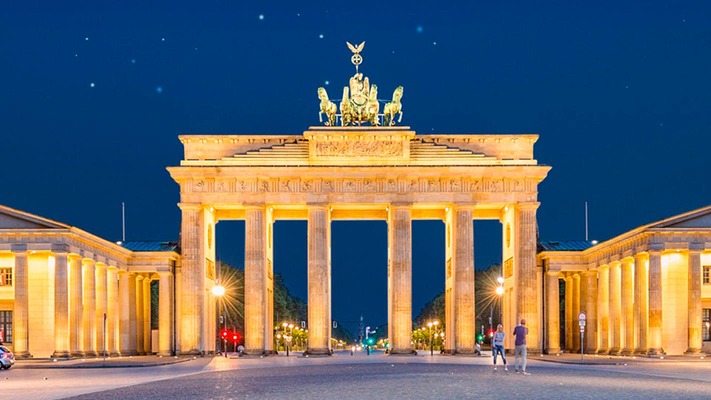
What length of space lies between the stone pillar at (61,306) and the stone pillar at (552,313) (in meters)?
36.7

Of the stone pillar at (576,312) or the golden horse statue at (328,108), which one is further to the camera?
the stone pillar at (576,312)

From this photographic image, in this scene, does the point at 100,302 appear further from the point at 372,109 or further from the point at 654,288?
the point at 654,288

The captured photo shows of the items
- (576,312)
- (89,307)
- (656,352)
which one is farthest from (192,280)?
(656,352)

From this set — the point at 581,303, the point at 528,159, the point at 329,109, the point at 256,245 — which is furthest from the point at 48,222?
the point at 581,303

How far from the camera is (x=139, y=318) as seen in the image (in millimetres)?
87125

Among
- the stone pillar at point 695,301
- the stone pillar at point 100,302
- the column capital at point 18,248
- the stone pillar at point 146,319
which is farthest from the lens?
the stone pillar at point 146,319

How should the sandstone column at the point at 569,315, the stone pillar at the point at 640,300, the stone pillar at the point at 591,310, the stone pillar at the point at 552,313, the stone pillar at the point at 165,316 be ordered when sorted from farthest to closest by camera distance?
the sandstone column at the point at 569,315 → the stone pillar at the point at 591,310 → the stone pillar at the point at 552,313 → the stone pillar at the point at 165,316 → the stone pillar at the point at 640,300

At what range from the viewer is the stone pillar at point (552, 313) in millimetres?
82000

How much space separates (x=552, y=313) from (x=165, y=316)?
30.3 metres

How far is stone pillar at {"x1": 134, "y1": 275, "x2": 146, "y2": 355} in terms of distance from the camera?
86.2m

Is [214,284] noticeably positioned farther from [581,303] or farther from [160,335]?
[581,303]

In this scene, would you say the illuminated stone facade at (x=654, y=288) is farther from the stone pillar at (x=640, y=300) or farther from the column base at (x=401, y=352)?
the column base at (x=401, y=352)

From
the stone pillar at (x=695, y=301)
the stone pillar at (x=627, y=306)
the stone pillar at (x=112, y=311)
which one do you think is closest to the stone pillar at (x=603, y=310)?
the stone pillar at (x=627, y=306)

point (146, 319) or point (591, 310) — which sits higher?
point (591, 310)
